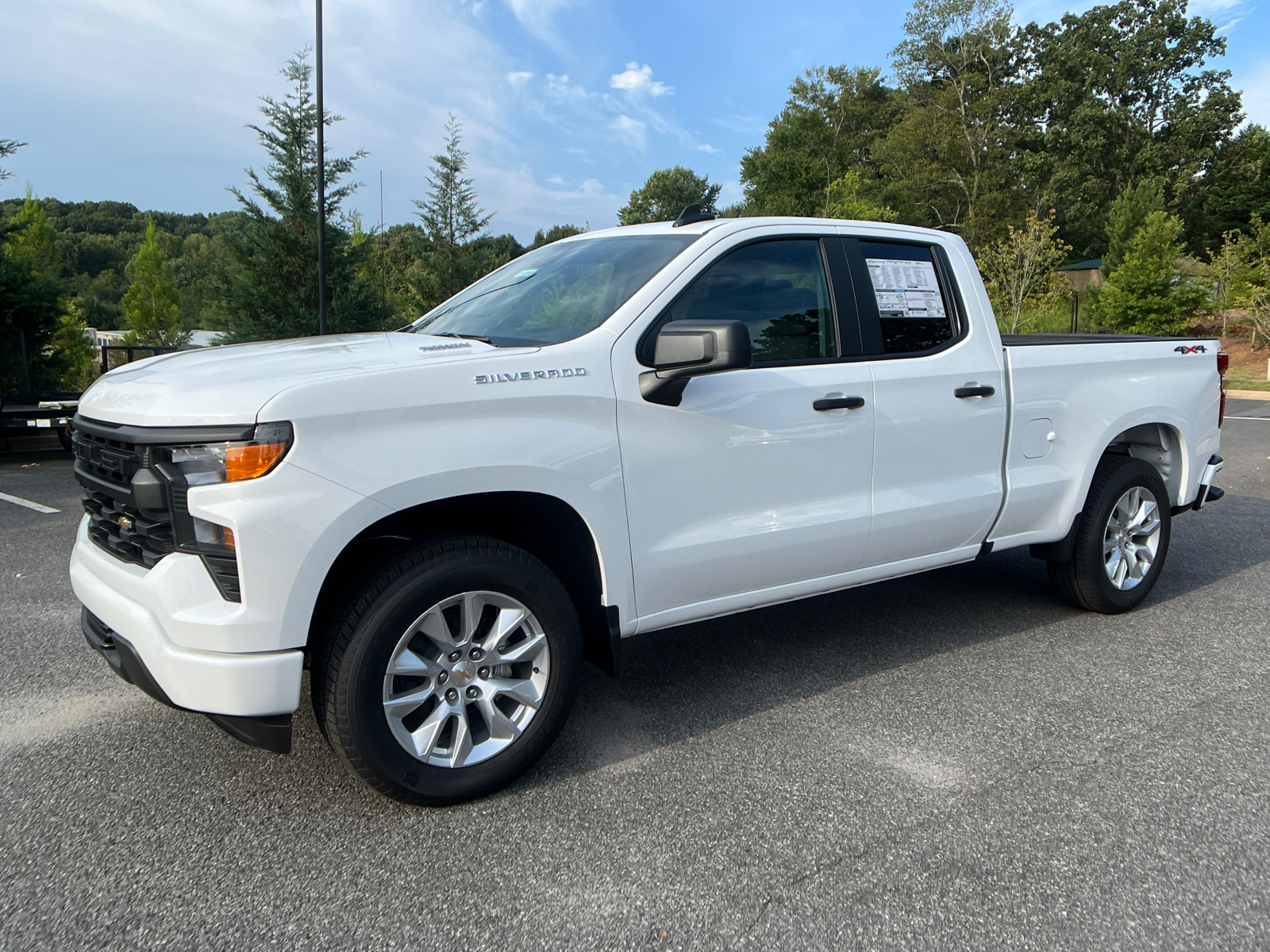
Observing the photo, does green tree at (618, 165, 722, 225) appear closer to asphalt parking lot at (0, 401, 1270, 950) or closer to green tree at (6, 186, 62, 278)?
green tree at (6, 186, 62, 278)

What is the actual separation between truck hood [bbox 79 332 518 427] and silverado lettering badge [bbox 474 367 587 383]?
12 cm

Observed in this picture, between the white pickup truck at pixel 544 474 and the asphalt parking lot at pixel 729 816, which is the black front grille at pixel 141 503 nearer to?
the white pickup truck at pixel 544 474

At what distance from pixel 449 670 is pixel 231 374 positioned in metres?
1.10

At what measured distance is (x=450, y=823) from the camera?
276 cm

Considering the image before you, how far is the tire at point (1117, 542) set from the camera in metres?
4.49

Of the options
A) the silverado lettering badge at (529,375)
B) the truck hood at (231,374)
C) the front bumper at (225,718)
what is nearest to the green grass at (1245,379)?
the silverado lettering badge at (529,375)

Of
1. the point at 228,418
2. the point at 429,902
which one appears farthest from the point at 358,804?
the point at 228,418

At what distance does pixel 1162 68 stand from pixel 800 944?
216 feet

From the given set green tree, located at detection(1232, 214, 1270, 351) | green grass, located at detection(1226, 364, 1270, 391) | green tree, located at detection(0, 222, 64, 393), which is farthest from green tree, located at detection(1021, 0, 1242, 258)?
green tree, located at detection(0, 222, 64, 393)

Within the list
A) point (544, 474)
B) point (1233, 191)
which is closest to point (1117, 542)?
point (544, 474)

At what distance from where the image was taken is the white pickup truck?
2500mm

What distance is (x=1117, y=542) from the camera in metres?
4.64

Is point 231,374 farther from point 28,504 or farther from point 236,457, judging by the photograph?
point 28,504

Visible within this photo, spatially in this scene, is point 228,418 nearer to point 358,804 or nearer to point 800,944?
point 358,804
